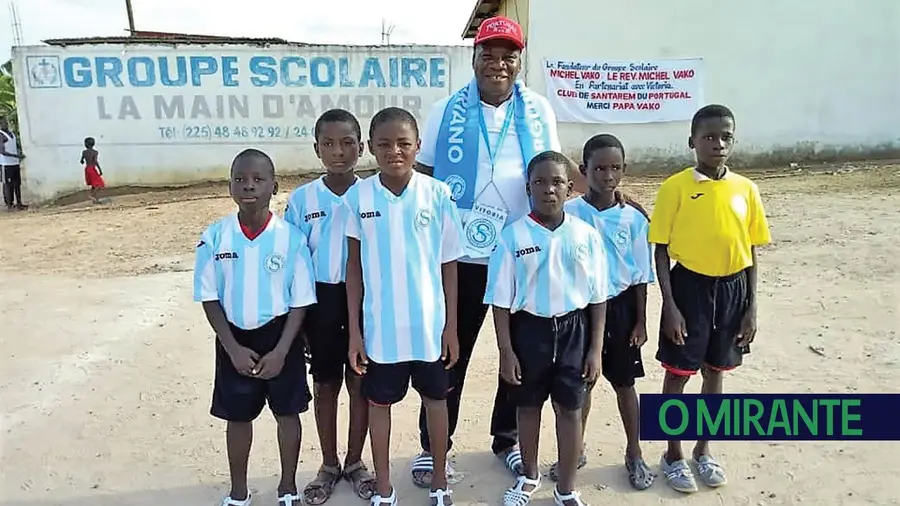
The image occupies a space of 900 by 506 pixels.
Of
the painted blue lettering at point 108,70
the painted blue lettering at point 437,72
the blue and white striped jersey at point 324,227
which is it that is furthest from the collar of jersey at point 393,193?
the painted blue lettering at point 108,70

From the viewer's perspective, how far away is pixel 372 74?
1176 cm

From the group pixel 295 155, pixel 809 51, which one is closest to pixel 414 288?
pixel 295 155

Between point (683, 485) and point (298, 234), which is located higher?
point (298, 234)

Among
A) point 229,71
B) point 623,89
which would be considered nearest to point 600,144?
point 623,89

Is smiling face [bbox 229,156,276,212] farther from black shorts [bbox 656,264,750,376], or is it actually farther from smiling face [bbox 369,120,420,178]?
black shorts [bbox 656,264,750,376]

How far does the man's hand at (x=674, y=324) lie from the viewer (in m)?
2.67

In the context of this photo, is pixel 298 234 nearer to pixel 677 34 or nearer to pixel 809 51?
pixel 677 34

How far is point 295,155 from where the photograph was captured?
11969 mm

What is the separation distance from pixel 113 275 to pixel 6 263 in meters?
1.59

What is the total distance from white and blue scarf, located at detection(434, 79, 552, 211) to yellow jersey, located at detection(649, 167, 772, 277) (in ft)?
1.67

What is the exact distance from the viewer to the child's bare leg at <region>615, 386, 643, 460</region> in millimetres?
2822

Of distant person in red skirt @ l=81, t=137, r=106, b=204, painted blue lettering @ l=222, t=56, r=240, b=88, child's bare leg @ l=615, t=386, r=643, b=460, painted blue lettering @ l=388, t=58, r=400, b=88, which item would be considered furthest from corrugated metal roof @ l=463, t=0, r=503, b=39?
child's bare leg @ l=615, t=386, r=643, b=460

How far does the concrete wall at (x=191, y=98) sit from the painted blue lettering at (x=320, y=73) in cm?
2

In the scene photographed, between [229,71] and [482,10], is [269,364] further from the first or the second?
[482,10]
